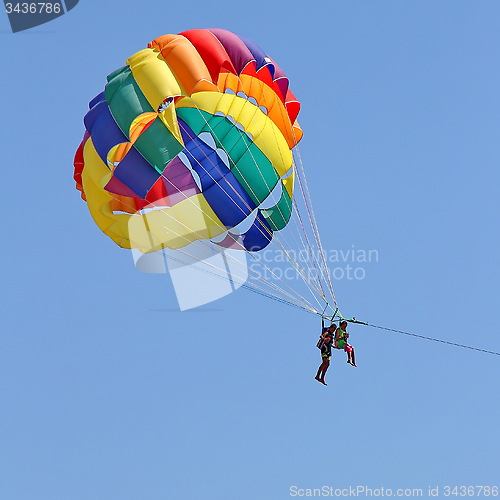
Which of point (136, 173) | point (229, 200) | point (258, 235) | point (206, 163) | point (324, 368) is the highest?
point (206, 163)

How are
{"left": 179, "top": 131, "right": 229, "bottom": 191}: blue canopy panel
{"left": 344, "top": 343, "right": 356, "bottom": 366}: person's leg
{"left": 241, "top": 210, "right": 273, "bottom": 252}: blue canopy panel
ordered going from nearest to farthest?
{"left": 344, "top": 343, "right": 356, "bottom": 366}: person's leg < {"left": 179, "top": 131, "right": 229, "bottom": 191}: blue canopy panel < {"left": 241, "top": 210, "right": 273, "bottom": 252}: blue canopy panel

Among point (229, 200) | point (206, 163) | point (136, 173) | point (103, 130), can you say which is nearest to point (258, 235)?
point (229, 200)

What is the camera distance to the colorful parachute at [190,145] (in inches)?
772

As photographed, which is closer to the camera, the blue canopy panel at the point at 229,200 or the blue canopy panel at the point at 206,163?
the blue canopy panel at the point at 206,163

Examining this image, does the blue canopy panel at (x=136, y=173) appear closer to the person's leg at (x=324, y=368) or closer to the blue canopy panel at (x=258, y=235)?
the blue canopy panel at (x=258, y=235)

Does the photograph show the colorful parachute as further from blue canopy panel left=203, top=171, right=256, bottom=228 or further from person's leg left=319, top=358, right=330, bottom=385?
person's leg left=319, top=358, right=330, bottom=385

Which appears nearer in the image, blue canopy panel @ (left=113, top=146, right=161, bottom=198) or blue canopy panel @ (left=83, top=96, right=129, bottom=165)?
blue canopy panel @ (left=113, top=146, right=161, bottom=198)

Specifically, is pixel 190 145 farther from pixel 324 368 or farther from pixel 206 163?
pixel 324 368

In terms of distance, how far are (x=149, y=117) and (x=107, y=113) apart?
79 cm

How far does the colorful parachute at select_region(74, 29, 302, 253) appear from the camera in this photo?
19609mm

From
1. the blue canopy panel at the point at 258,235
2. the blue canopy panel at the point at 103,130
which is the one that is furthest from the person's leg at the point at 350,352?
the blue canopy panel at the point at 103,130

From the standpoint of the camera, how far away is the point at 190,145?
20.5 meters

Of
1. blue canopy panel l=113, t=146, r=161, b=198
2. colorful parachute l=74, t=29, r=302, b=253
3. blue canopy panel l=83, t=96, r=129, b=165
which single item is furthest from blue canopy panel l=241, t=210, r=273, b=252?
blue canopy panel l=83, t=96, r=129, b=165

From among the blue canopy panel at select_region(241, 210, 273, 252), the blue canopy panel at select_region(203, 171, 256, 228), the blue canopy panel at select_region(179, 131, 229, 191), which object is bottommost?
the blue canopy panel at select_region(241, 210, 273, 252)
